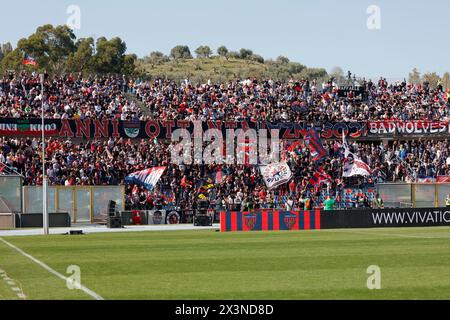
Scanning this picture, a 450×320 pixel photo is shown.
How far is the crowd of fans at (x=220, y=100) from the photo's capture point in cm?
6506

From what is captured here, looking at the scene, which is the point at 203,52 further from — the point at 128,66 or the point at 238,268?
the point at 238,268

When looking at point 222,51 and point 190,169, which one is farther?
point 222,51

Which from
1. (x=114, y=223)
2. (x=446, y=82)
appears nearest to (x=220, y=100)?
(x=114, y=223)

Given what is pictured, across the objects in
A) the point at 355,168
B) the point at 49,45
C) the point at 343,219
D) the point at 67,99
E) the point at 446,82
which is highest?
the point at 49,45

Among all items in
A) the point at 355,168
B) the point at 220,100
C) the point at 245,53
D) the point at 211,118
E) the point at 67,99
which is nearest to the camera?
the point at 355,168

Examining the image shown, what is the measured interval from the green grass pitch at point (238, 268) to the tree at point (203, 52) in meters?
150

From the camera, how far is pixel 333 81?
77812 mm

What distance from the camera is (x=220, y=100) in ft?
235

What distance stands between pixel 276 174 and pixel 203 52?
12680cm

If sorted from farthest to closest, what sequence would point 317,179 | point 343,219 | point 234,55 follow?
point 234,55, point 317,179, point 343,219

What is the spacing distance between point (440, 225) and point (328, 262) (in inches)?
1028

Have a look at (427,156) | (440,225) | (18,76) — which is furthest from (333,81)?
(440,225)

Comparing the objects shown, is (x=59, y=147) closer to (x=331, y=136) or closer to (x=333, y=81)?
(x=331, y=136)

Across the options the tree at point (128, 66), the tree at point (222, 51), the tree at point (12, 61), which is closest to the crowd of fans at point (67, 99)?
the tree at point (12, 61)
